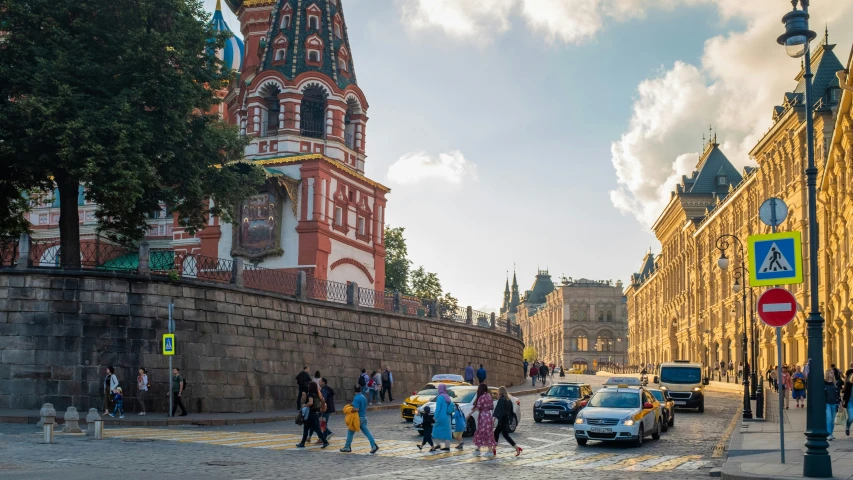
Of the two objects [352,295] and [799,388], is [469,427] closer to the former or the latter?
[352,295]

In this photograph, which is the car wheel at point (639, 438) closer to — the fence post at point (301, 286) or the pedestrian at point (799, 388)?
the pedestrian at point (799, 388)

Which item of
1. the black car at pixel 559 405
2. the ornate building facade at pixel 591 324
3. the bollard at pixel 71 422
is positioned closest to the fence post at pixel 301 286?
the black car at pixel 559 405

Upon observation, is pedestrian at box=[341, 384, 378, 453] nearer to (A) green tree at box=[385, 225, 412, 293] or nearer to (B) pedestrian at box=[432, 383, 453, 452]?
(B) pedestrian at box=[432, 383, 453, 452]

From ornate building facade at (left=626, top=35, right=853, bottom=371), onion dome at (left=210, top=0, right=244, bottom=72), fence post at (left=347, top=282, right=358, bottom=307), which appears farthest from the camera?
onion dome at (left=210, top=0, right=244, bottom=72)

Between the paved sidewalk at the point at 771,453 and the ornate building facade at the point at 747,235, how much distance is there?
14472 mm

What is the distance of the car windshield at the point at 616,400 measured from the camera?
22.1 metres

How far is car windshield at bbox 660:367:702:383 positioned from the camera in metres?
36.2

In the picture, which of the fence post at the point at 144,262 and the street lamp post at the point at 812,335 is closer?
the street lamp post at the point at 812,335

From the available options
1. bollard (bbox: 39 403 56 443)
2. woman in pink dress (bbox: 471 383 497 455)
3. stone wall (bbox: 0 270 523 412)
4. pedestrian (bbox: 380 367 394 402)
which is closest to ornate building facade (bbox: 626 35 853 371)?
pedestrian (bbox: 380 367 394 402)

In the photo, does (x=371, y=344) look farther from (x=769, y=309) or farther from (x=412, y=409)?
(x=769, y=309)

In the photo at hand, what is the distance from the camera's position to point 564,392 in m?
29.1

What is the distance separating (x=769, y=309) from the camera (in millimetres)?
14602

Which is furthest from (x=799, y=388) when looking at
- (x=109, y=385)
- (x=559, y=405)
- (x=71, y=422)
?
(x=71, y=422)

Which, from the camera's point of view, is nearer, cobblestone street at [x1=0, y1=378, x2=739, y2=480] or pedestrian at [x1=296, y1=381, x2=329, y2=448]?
cobblestone street at [x1=0, y1=378, x2=739, y2=480]
